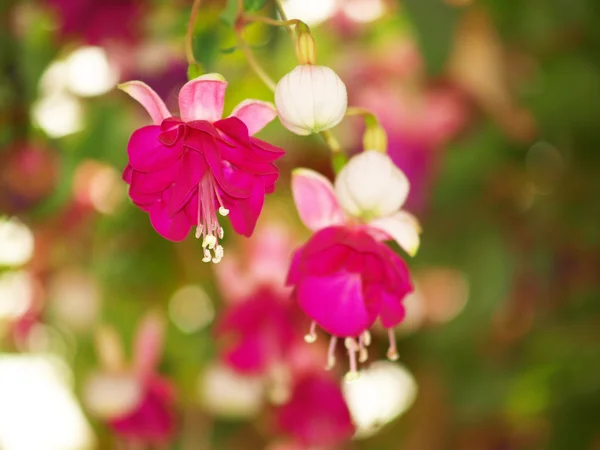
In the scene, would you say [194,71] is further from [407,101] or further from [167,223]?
[407,101]

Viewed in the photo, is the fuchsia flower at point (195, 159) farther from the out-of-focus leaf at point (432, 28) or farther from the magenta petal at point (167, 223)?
the out-of-focus leaf at point (432, 28)

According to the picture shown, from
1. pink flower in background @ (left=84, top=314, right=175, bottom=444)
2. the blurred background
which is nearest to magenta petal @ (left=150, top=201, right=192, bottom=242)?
the blurred background

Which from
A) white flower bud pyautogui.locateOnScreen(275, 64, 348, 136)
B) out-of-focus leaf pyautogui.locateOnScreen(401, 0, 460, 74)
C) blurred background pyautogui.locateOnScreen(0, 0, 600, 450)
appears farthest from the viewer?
blurred background pyautogui.locateOnScreen(0, 0, 600, 450)

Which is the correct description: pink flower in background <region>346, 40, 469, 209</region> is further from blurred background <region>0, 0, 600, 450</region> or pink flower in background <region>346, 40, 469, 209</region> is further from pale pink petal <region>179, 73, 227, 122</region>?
pale pink petal <region>179, 73, 227, 122</region>

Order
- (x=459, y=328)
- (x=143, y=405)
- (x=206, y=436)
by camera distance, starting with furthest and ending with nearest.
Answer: (x=206, y=436) → (x=459, y=328) → (x=143, y=405)

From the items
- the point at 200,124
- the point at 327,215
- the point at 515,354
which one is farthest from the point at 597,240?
the point at 200,124

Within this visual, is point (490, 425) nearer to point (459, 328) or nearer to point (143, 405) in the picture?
point (459, 328)

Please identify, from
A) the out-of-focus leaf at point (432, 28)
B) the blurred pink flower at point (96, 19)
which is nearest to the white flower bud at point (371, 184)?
the out-of-focus leaf at point (432, 28)

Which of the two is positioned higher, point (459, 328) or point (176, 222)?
point (459, 328)
